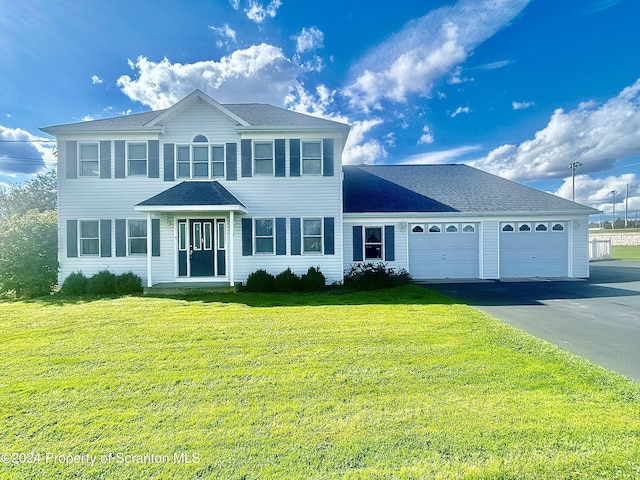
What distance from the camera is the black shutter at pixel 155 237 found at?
11352 millimetres

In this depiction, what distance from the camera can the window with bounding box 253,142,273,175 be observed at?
11.8 m

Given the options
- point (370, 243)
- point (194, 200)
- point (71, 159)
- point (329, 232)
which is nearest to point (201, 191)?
point (194, 200)

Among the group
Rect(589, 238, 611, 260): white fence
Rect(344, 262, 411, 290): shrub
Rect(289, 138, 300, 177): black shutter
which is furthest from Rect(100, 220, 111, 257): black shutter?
Rect(589, 238, 611, 260): white fence

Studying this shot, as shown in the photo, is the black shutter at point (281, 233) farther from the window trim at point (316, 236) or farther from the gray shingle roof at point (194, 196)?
the gray shingle roof at point (194, 196)

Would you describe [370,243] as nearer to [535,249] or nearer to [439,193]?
[439,193]

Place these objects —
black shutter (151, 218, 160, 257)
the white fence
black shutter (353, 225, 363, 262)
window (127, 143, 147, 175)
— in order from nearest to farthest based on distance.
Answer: black shutter (151, 218, 160, 257) → window (127, 143, 147, 175) → black shutter (353, 225, 363, 262) → the white fence

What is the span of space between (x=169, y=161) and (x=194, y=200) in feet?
7.95

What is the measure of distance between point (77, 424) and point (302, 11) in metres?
15.1

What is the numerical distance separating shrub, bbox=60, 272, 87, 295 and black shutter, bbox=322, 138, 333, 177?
387 inches

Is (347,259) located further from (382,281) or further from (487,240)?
(487,240)

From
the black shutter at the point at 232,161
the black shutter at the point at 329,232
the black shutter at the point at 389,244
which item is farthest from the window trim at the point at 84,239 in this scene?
the black shutter at the point at 389,244

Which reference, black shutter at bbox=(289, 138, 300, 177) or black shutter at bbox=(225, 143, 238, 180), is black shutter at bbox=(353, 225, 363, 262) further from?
black shutter at bbox=(225, 143, 238, 180)

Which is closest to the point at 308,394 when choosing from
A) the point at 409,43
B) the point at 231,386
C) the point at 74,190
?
the point at 231,386

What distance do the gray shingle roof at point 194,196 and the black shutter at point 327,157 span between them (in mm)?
3590
